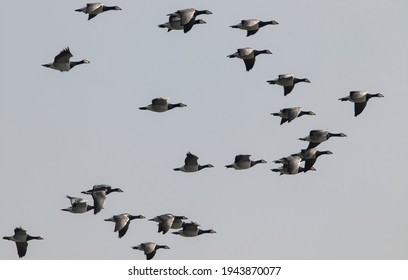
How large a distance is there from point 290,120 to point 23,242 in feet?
30.1

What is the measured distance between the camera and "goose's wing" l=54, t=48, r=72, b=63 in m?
65.2

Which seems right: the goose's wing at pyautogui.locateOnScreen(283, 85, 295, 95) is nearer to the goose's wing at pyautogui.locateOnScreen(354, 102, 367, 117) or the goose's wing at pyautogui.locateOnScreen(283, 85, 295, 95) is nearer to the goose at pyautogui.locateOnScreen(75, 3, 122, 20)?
the goose's wing at pyautogui.locateOnScreen(354, 102, 367, 117)

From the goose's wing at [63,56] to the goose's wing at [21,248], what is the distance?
580cm

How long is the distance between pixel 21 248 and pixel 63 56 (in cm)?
613

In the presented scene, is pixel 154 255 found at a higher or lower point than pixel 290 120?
lower

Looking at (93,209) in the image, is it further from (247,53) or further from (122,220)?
(247,53)

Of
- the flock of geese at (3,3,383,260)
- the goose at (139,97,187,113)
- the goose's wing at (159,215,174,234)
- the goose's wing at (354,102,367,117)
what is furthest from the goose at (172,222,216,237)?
the goose's wing at (354,102,367,117)

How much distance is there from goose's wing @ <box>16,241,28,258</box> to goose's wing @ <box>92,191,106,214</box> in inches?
121

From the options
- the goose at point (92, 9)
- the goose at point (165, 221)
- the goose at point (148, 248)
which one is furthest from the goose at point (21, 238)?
the goose at point (92, 9)

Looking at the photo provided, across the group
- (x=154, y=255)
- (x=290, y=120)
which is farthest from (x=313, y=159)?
(x=154, y=255)

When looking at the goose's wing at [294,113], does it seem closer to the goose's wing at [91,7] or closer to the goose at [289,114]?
the goose at [289,114]

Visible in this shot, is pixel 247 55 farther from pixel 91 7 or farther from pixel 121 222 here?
pixel 121 222

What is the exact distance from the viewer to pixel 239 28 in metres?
66.0

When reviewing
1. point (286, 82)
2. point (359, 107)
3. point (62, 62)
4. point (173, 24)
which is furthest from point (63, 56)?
point (359, 107)
